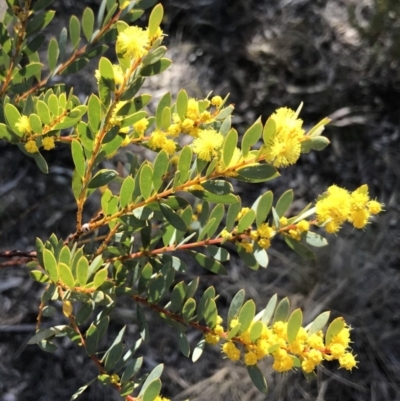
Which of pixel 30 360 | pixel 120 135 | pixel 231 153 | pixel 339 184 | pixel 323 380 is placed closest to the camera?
pixel 231 153

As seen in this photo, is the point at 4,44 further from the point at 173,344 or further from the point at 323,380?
the point at 323,380

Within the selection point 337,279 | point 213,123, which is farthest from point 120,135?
point 337,279

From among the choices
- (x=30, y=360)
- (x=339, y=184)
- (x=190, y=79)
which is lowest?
(x=30, y=360)

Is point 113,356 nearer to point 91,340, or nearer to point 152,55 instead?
point 91,340

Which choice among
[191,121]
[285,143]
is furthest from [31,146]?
[285,143]

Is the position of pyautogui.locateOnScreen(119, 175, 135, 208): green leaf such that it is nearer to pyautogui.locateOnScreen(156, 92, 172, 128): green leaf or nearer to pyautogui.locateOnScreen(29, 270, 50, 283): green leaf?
pyautogui.locateOnScreen(156, 92, 172, 128): green leaf

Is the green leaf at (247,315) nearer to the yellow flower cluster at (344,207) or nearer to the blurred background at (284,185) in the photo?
the yellow flower cluster at (344,207)
